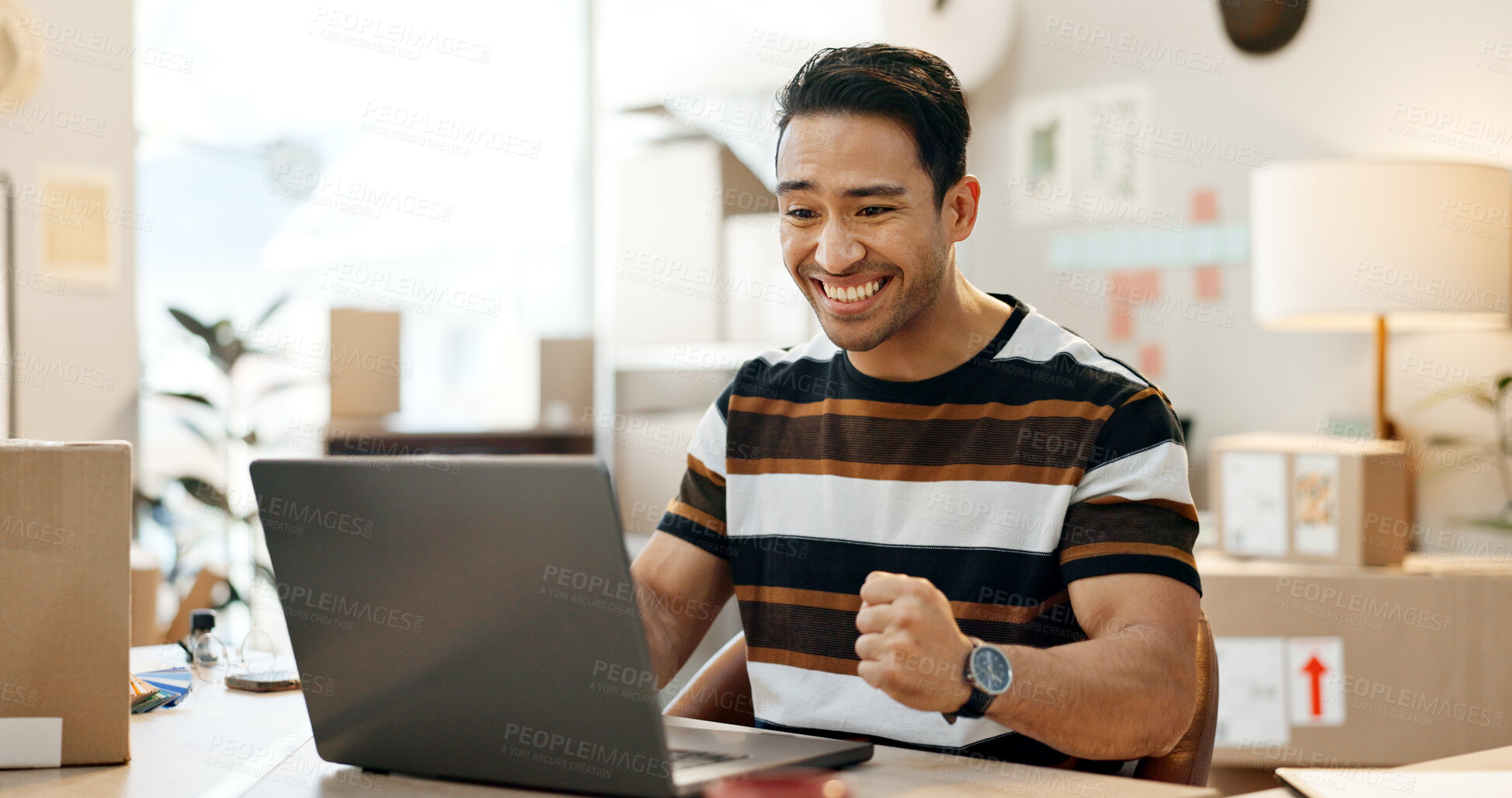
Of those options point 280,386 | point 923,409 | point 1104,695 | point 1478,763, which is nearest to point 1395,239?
point 1478,763

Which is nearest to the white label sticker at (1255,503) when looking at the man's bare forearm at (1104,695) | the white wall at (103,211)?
the man's bare forearm at (1104,695)

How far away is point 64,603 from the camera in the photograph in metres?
1.08

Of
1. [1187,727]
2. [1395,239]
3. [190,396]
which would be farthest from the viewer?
[190,396]

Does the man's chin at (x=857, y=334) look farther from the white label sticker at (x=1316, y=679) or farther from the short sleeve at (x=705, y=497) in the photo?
the white label sticker at (x=1316, y=679)

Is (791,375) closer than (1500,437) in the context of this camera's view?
Yes

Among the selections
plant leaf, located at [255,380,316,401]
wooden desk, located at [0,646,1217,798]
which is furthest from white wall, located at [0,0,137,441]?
wooden desk, located at [0,646,1217,798]

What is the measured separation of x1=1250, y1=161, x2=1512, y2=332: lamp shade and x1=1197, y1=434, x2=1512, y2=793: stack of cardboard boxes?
0.92 ft

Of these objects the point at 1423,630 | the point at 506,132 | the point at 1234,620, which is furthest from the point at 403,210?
the point at 1423,630

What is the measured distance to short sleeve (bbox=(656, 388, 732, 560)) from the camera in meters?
1.47

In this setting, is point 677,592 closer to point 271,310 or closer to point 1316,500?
point 1316,500

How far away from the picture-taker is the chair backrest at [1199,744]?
1188mm

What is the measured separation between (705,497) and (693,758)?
566 millimetres

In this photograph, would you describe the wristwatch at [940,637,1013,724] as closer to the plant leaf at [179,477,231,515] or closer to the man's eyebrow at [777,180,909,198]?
the man's eyebrow at [777,180,909,198]

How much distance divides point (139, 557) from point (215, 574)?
0.51 m
